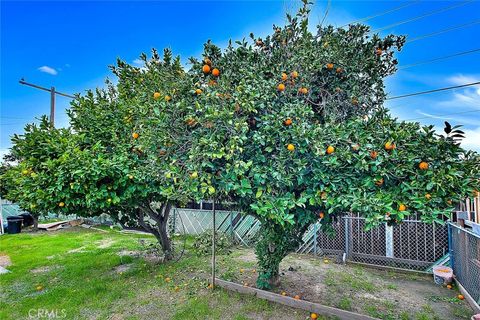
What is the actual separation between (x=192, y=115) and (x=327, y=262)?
492cm

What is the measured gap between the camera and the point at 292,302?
360cm

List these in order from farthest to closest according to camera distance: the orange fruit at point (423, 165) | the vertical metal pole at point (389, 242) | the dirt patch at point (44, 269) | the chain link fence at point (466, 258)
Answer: the vertical metal pole at point (389, 242) → the dirt patch at point (44, 269) → the chain link fence at point (466, 258) → the orange fruit at point (423, 165)

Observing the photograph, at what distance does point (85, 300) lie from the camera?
4.03 m

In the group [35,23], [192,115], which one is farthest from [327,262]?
[35,23]

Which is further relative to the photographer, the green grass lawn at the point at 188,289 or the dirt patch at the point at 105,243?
the dirt patch at the point at 105,243

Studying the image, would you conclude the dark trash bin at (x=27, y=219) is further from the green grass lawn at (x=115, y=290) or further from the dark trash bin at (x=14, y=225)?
the green grass lawn at (x=115, y=290)

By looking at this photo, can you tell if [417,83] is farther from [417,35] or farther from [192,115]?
[192,115]

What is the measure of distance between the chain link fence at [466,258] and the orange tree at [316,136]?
2103 mm

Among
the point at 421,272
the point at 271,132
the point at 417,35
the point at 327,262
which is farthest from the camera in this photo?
the point at 417,35

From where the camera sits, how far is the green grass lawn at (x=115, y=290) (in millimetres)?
3572

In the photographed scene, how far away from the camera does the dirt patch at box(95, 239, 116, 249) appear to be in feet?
25.5

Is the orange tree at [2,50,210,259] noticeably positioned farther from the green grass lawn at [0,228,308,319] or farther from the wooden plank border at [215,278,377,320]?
the wooden plank border at [215,278,377,320]

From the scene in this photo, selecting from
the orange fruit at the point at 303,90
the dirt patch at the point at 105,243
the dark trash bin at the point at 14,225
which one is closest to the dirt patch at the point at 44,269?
the dirt patch at the point at 105,243

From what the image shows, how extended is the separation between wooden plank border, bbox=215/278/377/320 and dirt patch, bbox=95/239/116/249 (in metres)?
4.92
